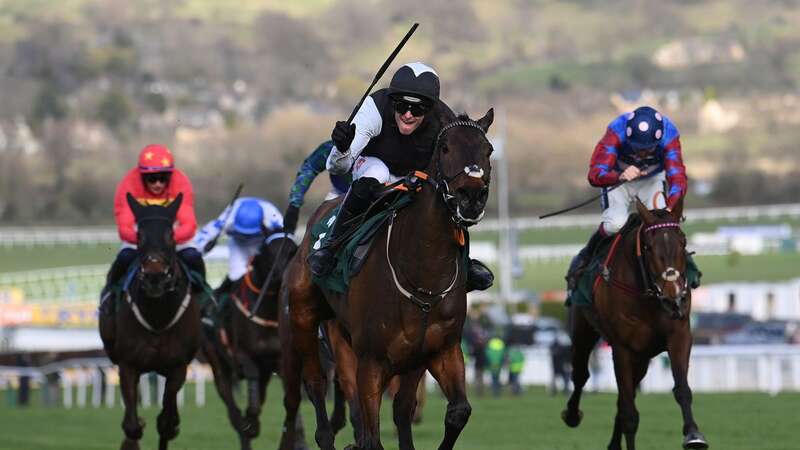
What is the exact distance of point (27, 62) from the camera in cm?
16625

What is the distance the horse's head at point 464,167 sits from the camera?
30.3ft

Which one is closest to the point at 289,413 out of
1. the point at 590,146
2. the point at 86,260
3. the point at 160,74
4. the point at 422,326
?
the point at 422,326

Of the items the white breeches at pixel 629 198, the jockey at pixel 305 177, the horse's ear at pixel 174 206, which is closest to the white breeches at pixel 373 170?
the jockey at pixel 305 177

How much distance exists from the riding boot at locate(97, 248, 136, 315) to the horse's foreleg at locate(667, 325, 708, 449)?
4.28 m

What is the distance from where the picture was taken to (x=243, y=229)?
17156 mm

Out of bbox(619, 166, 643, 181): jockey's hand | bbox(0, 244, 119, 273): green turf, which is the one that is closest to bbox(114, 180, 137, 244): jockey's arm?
bbox(619, 166, 643, 181): jockey's hand

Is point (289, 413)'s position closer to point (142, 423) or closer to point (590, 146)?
point (142, 423)

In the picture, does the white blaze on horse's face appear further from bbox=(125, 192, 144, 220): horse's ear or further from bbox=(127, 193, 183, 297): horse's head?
bbox=(125, 192, 144, 220): horse's ear

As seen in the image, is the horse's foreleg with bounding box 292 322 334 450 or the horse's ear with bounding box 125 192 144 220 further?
the horse's ear with bounding box 125 192 144 220

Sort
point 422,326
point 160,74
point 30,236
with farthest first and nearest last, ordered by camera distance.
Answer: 1. point 160,74
2. point 30,236
3. point 422,326

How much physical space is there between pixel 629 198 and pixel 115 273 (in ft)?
13.2

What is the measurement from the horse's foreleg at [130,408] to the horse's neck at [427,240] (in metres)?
4.43

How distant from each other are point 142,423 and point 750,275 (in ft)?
224

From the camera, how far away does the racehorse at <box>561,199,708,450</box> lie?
12648mm
